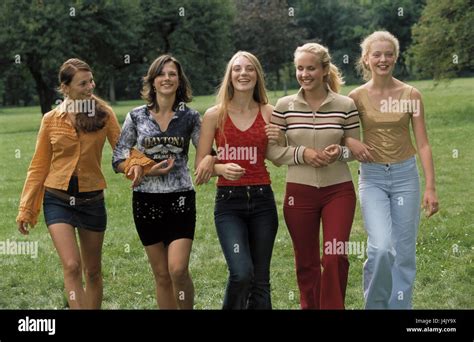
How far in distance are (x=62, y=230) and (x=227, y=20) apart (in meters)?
30.2

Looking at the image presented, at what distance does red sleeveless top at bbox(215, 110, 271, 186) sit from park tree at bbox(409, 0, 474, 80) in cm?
2210

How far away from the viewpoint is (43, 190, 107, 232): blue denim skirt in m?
5.29

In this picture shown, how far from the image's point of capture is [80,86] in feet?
17.7

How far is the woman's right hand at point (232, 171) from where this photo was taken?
5.01m

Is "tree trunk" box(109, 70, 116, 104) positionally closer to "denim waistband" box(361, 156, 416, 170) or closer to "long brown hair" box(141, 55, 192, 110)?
"long brown hair" box(141, 55, 192, 110)

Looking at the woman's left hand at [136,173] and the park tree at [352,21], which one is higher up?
the park tree at [352,21]

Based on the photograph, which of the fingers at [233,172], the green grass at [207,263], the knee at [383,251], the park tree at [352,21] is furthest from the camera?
the park tree at [352,21]

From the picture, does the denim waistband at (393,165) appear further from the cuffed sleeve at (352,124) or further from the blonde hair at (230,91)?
the blonde hair at (230,91)

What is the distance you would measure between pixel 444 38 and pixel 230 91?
23103 mm

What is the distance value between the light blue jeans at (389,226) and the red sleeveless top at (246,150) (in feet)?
2.37

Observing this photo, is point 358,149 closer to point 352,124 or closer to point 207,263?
point 352,124

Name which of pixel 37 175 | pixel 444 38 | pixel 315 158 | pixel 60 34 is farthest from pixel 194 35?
pixel 315 158

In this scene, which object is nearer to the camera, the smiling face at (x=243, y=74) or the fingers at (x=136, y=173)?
the fingers at (x=136, y=173)

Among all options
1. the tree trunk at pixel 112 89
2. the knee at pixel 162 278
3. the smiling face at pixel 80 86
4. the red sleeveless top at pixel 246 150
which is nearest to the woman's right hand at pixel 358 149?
the red sleeveless top at pixel 246 150
